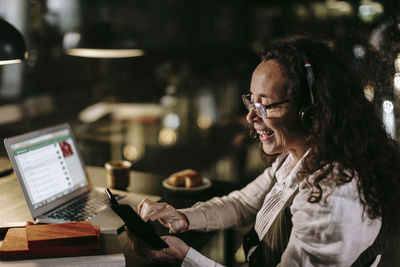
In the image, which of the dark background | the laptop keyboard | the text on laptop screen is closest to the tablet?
the laptop keyboard

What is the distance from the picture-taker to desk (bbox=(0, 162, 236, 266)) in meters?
1.22

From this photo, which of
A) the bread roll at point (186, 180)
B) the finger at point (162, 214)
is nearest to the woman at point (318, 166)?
the finger at point (162, 214)

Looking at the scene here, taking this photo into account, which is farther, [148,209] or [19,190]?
[19,190]

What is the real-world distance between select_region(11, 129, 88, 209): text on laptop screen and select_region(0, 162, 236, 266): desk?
10 centimetres

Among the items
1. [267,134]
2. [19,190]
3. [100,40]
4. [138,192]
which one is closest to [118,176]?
[138,192]

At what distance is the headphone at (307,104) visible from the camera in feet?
3.35

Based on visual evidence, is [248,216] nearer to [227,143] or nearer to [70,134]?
[70,134]

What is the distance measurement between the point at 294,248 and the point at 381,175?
0.30 meters

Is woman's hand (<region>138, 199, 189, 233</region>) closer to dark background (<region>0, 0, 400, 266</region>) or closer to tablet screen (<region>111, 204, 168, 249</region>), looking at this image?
tablet screen (<region>111, 204, 168, 249</region>)

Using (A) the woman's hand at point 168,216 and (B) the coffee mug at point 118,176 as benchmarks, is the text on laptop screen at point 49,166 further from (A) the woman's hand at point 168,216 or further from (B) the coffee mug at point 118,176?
(A) the woman's hand at point 168,216

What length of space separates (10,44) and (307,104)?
990 millimetres

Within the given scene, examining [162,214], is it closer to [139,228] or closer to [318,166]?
[139,228]

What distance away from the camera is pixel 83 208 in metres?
1.39

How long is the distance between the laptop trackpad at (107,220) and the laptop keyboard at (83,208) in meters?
0.02
